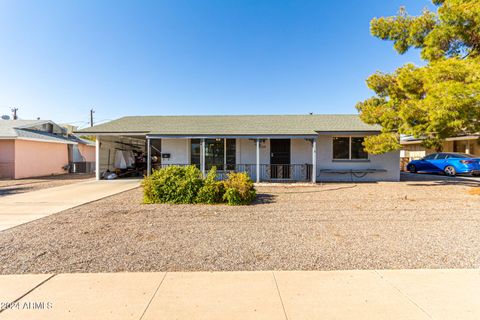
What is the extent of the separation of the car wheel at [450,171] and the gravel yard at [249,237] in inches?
409

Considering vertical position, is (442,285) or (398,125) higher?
(398,125)


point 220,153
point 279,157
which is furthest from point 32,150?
point 279,157

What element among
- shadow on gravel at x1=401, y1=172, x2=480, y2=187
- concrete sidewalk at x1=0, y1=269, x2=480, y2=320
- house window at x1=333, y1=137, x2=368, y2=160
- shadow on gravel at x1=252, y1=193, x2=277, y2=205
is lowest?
concrete sidewalk at x1=0, y1=269, x2=480, y2=320

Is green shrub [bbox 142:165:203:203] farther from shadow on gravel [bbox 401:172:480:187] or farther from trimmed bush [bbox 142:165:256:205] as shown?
shadow on gravel [bbox 401:172:480:187]

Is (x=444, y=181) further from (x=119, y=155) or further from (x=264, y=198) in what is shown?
(x=119, y=155)

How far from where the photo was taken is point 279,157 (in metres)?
13.2

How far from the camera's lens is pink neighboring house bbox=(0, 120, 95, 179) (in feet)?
49.9

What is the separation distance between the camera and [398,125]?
10.2m

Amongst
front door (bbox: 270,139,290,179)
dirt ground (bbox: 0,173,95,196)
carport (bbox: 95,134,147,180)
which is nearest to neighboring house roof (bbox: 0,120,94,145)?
dirt ground (bbox: 0,173,95,196)

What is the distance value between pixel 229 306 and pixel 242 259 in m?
1.12

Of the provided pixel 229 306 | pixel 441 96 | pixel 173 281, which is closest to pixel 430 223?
pixel 441 96

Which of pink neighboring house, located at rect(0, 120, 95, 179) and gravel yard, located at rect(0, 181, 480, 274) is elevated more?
pink neighboring house, located at rect(0, 120, 95, 179)

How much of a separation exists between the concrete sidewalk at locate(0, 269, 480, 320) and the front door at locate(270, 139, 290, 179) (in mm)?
9813

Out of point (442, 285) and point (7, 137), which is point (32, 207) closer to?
point (442, 285)
